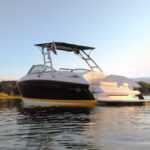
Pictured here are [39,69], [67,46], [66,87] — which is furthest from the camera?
[67,46]

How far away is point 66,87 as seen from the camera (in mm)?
17594

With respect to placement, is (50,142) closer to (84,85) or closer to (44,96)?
(84,85)

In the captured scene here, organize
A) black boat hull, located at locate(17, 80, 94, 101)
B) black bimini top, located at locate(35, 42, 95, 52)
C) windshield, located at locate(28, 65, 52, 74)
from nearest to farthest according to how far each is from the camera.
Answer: black boat hull, located at locate(17, 80, 94, 101) < windshield, located at locate(28, 65, 52, 74) < black bimini top, located at locate(35, 42, 95, 52)

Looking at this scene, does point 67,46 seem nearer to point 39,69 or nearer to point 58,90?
point 39,69

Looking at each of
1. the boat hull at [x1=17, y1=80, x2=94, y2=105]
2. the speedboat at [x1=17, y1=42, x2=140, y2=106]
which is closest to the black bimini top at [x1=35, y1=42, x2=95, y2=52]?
the speedboat at [x1=17, y1=42, x2=140, y2=106]

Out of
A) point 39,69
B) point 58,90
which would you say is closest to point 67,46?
point 39,69

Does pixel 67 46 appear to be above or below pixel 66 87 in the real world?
above

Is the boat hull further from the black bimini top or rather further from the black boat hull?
the black bimini top

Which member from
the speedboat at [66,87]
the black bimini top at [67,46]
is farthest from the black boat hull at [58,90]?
the black bimini top at [67,46]

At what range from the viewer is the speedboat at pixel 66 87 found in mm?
17469

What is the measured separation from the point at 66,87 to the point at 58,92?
984 mm

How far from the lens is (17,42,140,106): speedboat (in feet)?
57.3

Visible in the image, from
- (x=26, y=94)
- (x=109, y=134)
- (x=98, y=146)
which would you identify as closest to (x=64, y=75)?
(x=26, y=94)

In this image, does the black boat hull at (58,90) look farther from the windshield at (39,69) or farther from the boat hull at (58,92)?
the windshield at (39,69)
